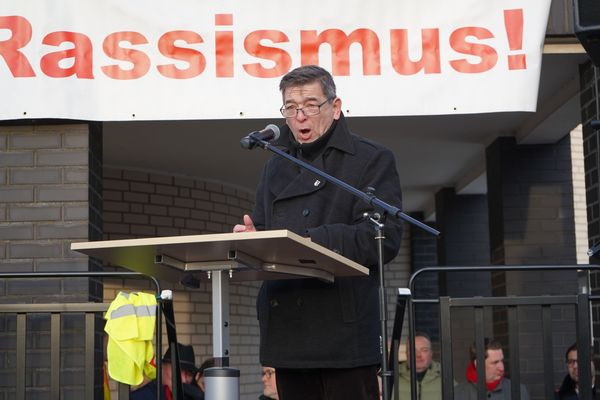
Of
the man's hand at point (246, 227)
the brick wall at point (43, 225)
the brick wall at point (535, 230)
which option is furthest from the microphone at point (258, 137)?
the brick wall at point (535, 230)

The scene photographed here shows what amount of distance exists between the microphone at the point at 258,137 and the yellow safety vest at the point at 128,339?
3.76ft

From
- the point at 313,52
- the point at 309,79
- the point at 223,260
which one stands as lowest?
the point at 223,260

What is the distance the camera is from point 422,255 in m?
13.7

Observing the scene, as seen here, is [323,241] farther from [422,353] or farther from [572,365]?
[572,365]

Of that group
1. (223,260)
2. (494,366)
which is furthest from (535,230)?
(223,260)

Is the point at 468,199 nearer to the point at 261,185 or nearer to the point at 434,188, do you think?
the point at 434,188

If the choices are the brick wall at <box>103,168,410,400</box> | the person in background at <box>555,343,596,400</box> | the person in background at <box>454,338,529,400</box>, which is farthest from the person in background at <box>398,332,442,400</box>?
the brick wall at <box>103,168,410,400</box>

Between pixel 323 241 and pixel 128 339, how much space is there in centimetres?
134

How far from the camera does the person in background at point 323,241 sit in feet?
11.7

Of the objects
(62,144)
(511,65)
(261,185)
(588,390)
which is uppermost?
(511,65)

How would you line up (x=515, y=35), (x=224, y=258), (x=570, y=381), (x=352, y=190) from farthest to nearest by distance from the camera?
(x=570, y=381) < (x=515, y=35) < (x=352, y=190) < (x=224, y=258)

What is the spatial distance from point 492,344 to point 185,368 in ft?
7.51

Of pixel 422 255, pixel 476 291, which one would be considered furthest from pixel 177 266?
pixel 422 255

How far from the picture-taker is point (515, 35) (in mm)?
6242
